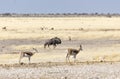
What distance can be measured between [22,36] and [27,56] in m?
26.2

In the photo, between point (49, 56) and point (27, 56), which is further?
point (49, 56)

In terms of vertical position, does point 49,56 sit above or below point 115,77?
below

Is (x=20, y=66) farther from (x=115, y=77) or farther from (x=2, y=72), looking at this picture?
(x=115, y=77)

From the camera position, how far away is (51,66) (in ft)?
86.1

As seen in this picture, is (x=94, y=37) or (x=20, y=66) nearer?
(x=20, y=66)

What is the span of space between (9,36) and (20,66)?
28905mm

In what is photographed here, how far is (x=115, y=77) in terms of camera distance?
70.5 ft

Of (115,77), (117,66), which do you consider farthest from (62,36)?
(115,77)

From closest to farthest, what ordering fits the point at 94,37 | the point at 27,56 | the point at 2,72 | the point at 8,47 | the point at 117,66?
the point at 2,72, the point at 117,66, the point at 27,56, the point at 8,47, the point at 94,37

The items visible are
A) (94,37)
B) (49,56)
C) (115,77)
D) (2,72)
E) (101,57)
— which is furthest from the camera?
(94,37)

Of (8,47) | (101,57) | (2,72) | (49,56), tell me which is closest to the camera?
(2,72)

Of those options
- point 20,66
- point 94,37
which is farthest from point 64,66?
point 94,37

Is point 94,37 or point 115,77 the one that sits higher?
point 115,77

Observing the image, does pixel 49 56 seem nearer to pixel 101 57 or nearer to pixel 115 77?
pixel 101 57
